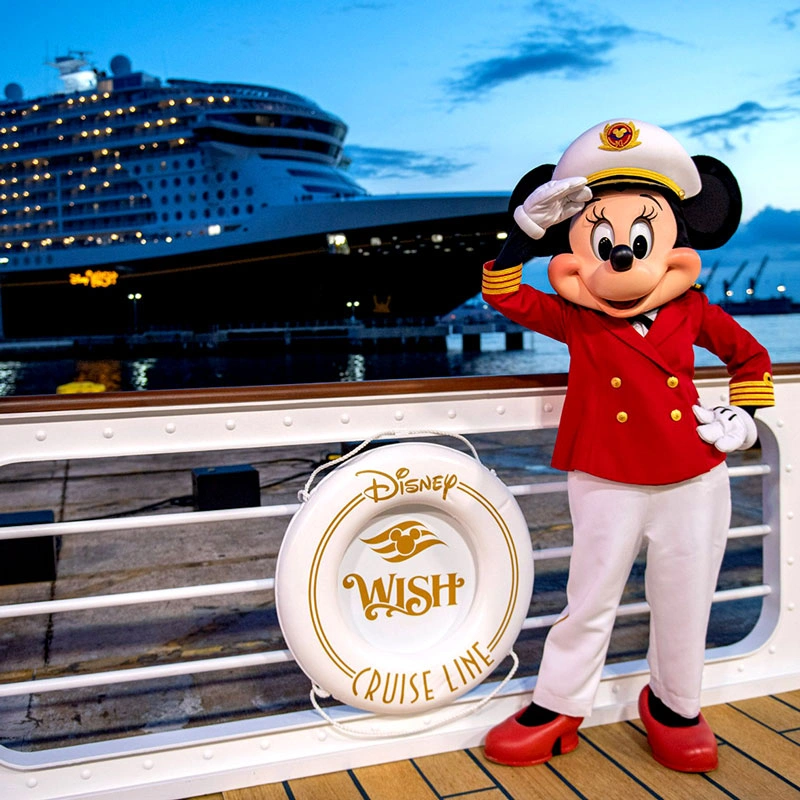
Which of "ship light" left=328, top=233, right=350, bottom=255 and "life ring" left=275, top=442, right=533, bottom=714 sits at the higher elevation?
"ship light" left=328, top=233, right=350, bottom=255

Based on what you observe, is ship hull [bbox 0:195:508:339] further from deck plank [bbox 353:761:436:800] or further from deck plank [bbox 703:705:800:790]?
deck plank [bbox 353:761:436:800]

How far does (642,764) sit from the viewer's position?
1.68 metres

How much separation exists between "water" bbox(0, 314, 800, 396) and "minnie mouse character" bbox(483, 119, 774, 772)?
23.9 meters

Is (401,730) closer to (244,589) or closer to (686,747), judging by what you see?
(244,589)

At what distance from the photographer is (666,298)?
1.59m

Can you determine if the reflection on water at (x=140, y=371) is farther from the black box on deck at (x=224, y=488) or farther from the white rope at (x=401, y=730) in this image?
the white rope at (x=401, y=730)

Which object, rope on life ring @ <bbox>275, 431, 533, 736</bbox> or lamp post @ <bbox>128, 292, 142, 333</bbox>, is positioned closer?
rope on life ring @ <bbox>275, 431, 533, 736</bbox>

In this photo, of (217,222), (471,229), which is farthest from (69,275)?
(471,229)

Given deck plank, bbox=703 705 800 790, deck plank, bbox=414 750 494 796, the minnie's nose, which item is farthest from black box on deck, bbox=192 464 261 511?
the minnie's nose

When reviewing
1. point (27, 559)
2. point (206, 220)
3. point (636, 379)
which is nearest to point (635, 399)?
point (636, 379)

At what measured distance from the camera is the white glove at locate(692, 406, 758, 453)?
1588 millimetres

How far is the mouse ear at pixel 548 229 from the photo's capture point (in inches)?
65.4

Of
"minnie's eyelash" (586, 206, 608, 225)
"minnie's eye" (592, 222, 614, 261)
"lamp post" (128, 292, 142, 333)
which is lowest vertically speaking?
"minnie's eye" (592, 222, 614, 261)

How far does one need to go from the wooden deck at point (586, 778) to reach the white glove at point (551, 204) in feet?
3.27
